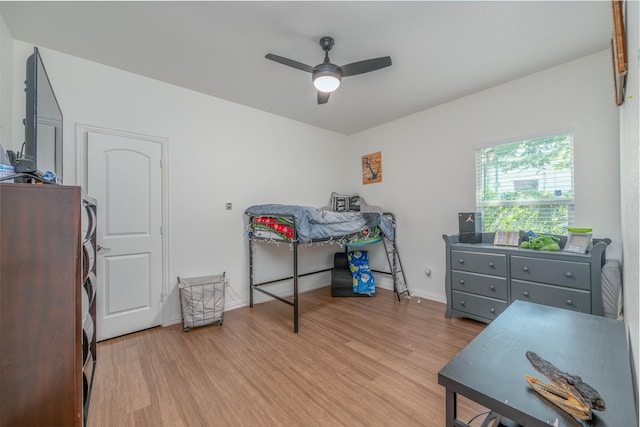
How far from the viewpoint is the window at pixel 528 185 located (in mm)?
2543

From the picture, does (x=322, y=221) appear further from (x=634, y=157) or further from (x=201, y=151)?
(x=634, y=157)

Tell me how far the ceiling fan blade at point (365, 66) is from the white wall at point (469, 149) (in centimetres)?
171

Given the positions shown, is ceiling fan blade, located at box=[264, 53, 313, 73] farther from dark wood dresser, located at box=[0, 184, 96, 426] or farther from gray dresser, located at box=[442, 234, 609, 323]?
gray dresser, located at box=[442, 234, 609, 323]

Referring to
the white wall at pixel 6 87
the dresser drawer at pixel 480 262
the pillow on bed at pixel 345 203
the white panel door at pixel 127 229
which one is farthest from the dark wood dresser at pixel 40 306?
the pillow on bed at pixel 345 203

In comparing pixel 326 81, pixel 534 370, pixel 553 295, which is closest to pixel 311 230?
pixel 326 81

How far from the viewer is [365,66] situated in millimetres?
2094

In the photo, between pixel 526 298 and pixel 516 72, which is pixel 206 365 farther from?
pixel 516 72

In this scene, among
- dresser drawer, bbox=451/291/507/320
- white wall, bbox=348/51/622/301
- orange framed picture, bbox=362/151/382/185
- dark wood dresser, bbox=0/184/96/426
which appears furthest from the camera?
orange framed picture, bbox=362/151/382/185

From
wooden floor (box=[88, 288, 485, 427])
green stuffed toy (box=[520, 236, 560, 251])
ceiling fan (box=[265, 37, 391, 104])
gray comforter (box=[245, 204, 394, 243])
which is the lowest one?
wooden floor (box=[88, 288, 485, 427])

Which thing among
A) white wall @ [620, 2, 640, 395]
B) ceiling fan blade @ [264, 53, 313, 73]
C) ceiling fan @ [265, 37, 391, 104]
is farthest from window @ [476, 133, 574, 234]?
ceiling fan blade @ [264, 53, 313, 73]

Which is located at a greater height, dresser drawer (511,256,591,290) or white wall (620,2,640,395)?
white wall (620,2,640,395)

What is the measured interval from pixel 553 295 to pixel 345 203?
277cm

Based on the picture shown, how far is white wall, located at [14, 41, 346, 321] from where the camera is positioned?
237 centimetres

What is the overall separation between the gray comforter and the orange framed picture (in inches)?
32.5
